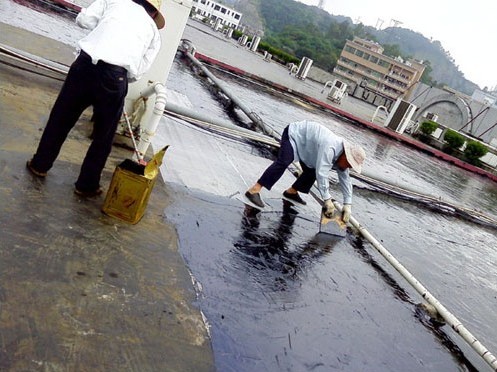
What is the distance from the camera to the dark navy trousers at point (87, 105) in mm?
2963

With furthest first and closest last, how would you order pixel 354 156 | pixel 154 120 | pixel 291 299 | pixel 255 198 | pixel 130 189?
1. pixel 255 198
2. pixel 354 156
3. pixel 154 120
4. pixel 291 299
5. pixel 130 189

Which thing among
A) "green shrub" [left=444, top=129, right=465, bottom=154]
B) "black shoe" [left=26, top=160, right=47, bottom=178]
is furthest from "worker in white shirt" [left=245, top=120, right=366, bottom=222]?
"green shrub" [left=444, top=129, right=465, bottom=154]

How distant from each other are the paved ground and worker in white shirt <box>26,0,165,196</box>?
26 centimetres

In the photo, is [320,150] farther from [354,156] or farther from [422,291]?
[422,291]

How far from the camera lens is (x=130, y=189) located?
3049mm

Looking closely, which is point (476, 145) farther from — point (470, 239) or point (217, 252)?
point (217, 252)

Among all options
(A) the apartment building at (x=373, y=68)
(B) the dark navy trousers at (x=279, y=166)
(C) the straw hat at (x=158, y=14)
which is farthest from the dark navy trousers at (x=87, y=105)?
(A) the apartment building at (x=373, y=68)

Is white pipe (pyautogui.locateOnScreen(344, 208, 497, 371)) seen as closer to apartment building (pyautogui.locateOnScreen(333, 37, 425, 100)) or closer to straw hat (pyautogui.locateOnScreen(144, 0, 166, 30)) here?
straw hat (pyautogui.locateOnScreen(144, 0, 166, 30))

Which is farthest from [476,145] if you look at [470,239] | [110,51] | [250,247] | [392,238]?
[110,51]

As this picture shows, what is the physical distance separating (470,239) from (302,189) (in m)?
4.22

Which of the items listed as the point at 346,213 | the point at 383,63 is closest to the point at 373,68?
the point at 383,63

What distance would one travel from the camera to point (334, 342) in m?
3.03

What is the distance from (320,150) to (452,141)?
62.7 feet

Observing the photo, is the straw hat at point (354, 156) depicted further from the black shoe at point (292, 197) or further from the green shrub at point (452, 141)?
the green shrub at point (452, 141)
